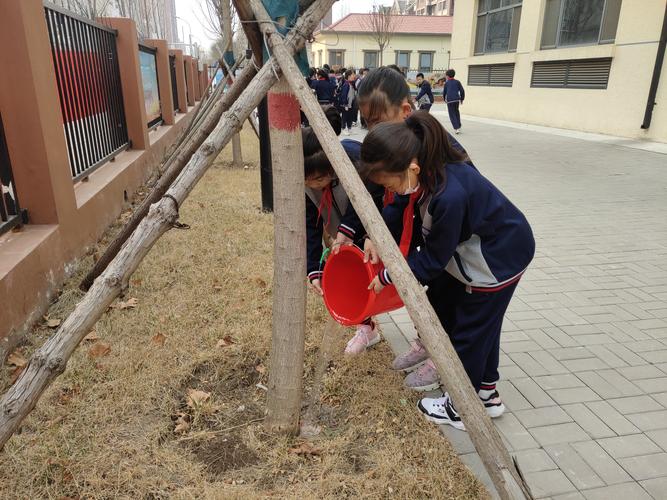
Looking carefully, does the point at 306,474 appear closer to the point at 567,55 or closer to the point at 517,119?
the point at 567,55

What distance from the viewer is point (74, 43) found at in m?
5.25

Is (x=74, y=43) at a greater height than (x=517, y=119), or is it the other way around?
(x=74, y=43)

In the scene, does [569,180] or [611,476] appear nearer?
[611,476]

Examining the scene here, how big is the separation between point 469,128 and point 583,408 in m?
13.2

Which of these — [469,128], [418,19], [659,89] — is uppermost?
[418,19]

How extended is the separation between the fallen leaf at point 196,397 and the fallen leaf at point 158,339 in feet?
1.72

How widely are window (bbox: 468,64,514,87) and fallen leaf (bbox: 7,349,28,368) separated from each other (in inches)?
622

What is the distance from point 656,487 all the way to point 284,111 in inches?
81.9

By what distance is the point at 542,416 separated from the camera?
2.47 meters

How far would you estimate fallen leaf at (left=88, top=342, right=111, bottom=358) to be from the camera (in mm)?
2902

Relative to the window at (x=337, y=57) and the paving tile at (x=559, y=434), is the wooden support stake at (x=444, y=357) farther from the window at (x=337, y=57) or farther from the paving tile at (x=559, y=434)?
the window at (x=337, y=57)

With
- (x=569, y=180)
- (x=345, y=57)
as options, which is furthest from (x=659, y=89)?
(x=345, y=57)

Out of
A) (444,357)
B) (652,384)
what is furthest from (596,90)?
(444,357)

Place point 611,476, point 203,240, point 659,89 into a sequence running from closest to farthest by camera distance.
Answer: point 611,476 → point 203,240 → point 659,89
